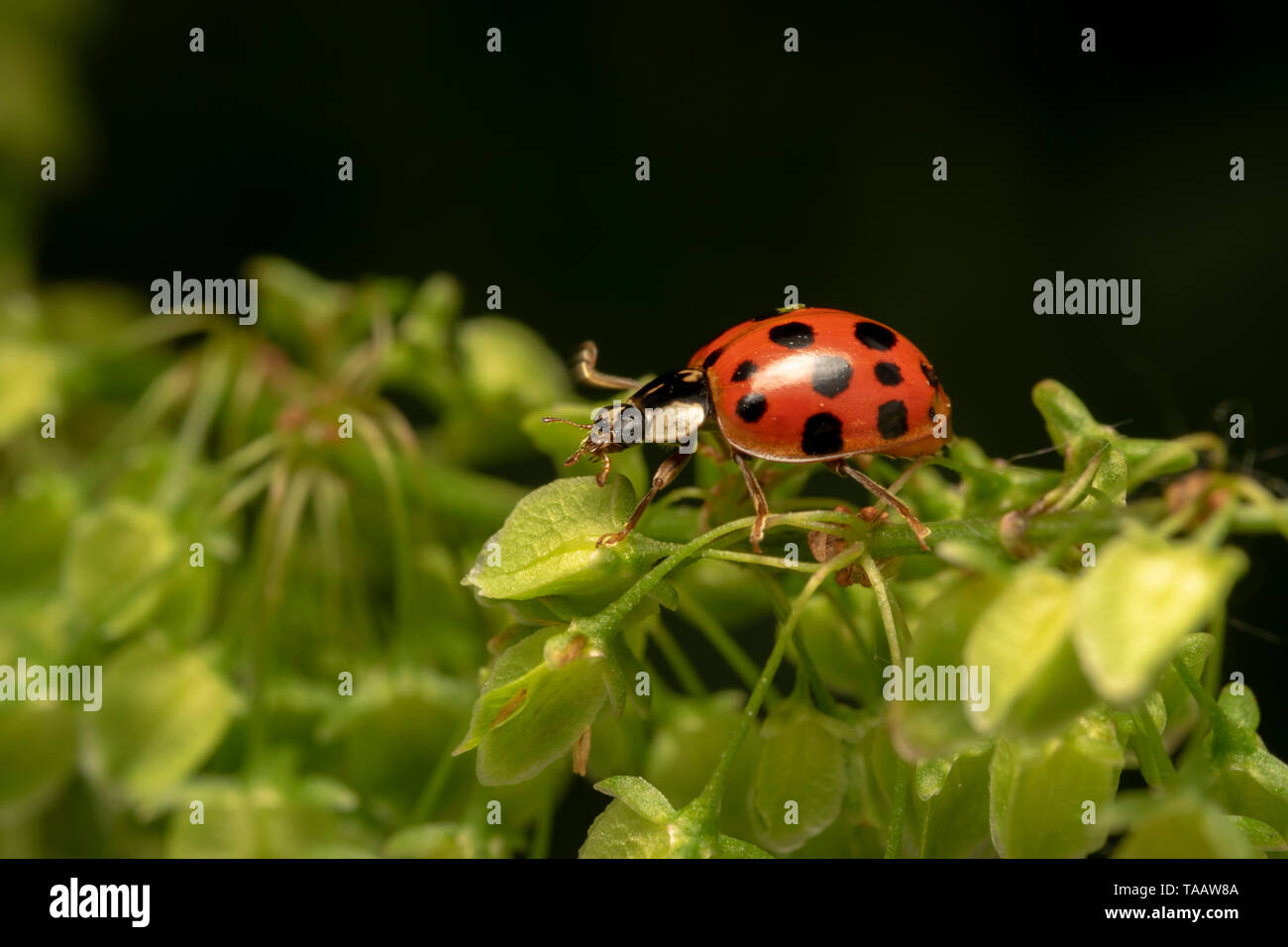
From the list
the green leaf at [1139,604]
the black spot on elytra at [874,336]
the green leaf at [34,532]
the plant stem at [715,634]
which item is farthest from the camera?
the green leaf at [34,532]

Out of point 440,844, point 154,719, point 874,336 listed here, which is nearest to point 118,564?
point 154,719

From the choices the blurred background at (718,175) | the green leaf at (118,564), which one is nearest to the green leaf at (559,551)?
the green leaf at (118,564)

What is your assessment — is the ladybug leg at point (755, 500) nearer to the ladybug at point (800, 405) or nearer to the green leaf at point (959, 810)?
the ladybug at point (800, 405)

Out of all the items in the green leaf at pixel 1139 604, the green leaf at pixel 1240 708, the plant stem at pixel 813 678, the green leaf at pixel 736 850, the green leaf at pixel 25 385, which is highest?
the green leaf at pixel 25 385

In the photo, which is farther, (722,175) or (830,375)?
(722,175)

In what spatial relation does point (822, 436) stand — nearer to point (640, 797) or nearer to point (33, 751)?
point (640, 797)

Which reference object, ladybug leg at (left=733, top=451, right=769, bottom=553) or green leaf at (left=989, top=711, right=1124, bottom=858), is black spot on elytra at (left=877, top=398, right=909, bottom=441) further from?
green leaf at (left=989, top=711, right=1124, bottom=858)

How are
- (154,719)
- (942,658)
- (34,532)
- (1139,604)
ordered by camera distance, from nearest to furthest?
(1139,604) < (942,658) < (154,719) < (34,532)
